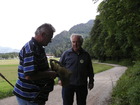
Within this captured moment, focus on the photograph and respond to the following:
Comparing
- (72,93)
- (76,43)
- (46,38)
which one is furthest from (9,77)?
(46,38)

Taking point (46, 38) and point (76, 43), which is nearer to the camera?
point (46, 38)

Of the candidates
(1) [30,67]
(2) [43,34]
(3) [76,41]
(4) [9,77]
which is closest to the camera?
(1) [30,67]

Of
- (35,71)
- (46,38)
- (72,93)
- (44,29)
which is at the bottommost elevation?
(72,93)

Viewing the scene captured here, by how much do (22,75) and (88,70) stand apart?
91.5 inches

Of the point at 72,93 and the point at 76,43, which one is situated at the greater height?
the point at 76,43

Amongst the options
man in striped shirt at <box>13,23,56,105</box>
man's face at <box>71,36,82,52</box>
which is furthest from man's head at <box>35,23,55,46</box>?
man's face at <box>71,36,82,52</box>

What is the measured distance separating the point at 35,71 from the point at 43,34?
1.55ft

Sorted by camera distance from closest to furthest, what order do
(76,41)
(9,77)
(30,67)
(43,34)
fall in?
(30,67) < (43,34) < (76,41) < (9,77)

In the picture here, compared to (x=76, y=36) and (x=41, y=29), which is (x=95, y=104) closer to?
(x=76, y=36)

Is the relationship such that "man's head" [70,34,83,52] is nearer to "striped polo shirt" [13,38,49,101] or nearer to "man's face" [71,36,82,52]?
"man's face" [71,36,82,52]

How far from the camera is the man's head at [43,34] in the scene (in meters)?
3.08

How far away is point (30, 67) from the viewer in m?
2.89

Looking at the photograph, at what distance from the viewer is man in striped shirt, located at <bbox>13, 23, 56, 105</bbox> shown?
2918 mm

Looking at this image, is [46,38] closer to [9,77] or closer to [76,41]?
[76,41]
